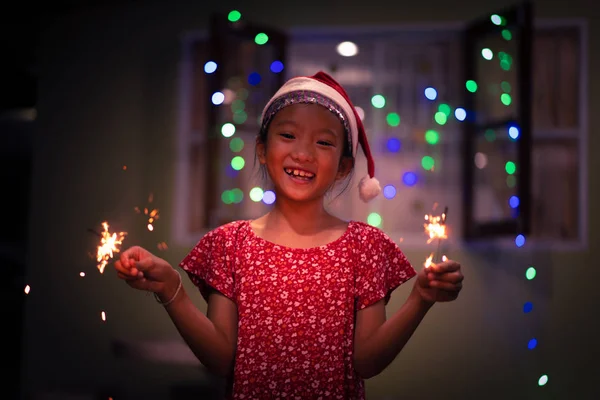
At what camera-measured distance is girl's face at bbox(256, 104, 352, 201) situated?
1.31 metres

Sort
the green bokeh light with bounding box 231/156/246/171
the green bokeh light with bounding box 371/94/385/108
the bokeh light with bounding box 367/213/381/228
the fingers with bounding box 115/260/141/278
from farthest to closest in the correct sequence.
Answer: the green bokeh light with bounding box 231/156/246/171 < the green bokeh light with bounding box 371/94/385/108 < the bokeh light with bounding box 367/213/381/228 < the fingers with bounding box 115/260/141/278

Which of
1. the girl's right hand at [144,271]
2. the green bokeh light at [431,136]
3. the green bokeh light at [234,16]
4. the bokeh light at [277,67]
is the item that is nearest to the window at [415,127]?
the green bokeh light at [431,136]

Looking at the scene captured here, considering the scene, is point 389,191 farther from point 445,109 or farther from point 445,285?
point 445,285

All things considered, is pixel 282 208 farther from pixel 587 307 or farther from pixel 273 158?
pixel 587 307

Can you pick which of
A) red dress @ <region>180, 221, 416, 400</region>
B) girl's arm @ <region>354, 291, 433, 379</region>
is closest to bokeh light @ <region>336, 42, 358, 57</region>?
red dress @ <region>180, 221, 416, 400</region>

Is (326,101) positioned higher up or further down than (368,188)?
higher up

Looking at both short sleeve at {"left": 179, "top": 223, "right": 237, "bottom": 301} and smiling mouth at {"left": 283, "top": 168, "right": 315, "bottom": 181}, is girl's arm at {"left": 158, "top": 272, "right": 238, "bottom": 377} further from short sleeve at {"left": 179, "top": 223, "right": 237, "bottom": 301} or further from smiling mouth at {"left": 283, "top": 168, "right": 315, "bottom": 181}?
smiling mouth at {"left": 283, "top": 168, "right": 315, "bottom": 181}

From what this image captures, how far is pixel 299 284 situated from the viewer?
4.20 feet

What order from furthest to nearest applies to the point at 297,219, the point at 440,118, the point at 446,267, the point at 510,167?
the point at 440,118 < the point at 510,167 < the point at 297,219 < the point at 446,267

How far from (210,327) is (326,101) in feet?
1.93

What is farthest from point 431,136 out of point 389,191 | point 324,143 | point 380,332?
point 380,332

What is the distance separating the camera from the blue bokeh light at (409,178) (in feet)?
9.33

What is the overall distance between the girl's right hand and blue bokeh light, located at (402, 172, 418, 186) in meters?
1.84

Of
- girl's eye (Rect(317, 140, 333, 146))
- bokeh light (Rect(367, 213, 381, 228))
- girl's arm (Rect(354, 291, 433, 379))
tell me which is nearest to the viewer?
girl's arm (Rect(354, 291, 433, 379))
